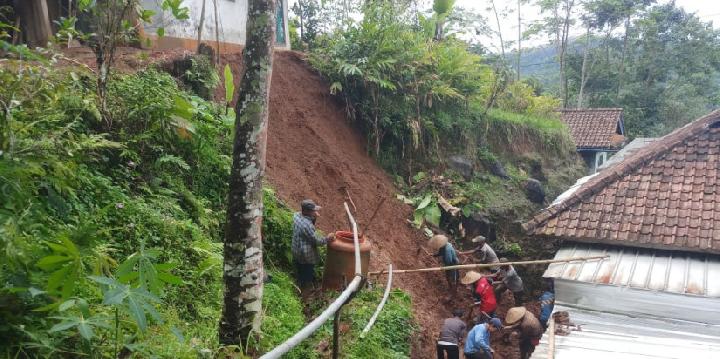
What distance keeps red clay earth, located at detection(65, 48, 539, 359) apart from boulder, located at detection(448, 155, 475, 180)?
8.11 feet

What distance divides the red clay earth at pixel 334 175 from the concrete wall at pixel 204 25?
35.0 inches

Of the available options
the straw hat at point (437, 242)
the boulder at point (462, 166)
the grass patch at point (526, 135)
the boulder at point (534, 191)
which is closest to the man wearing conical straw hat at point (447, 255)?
the straw hat at point (437, 242)

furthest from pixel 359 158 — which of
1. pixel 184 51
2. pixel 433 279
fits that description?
pixel 184 51

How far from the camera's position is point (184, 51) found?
9758 millimetres

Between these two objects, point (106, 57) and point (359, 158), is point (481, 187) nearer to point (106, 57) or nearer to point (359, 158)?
point (359, 158)

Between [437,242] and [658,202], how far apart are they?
4.41m

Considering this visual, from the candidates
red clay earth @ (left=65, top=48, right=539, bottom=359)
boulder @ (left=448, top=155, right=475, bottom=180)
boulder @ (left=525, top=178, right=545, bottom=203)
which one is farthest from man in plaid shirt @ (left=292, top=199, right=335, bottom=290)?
boulder @ (left=525, top=178, right=545, bottom=203)

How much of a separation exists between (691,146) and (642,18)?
87.0ft

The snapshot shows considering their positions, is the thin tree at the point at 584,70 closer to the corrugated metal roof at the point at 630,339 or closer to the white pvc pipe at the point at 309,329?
the corrugated metal roof at the point at 630,339

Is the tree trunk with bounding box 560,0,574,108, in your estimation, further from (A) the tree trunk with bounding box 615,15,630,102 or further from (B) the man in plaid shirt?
(B) the man in plaid shirt

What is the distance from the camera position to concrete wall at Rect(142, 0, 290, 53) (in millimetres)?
10453

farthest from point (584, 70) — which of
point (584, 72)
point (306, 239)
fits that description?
point (306, 239)

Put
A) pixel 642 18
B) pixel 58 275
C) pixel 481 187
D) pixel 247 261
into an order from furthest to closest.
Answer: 1. pixel 642 18
2. pixel 481 187
3. pixel 247 261
4. pixel 58 275

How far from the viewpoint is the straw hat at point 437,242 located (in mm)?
10727
